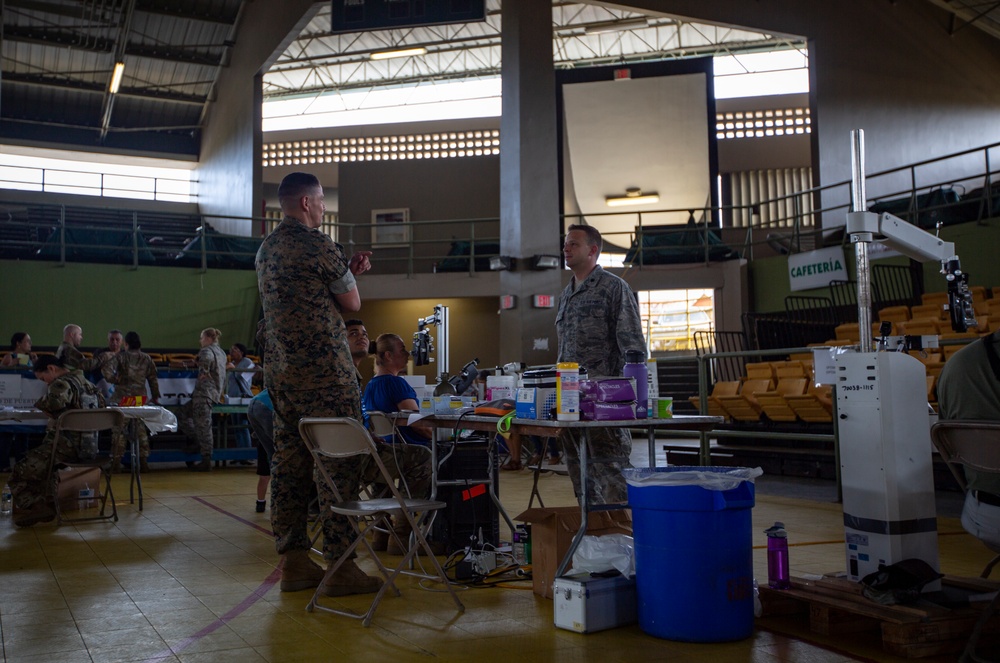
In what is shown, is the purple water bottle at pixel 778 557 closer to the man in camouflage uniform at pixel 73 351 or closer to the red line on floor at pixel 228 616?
the red line on floor at pixel 228 616

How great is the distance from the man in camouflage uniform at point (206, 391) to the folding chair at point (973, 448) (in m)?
9.17

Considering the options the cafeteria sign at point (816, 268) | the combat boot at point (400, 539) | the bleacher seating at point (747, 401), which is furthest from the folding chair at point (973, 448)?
the cafeteria sign at point (816, 268)

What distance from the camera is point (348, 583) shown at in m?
4.02

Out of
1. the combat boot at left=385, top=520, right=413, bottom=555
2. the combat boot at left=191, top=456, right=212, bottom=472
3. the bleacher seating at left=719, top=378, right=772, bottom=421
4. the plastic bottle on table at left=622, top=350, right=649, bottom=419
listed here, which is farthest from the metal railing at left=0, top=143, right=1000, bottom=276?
the plastic bottle on table at left=622, top=350, right=649, bottom=419

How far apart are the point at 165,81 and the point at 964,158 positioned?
18.1 meters

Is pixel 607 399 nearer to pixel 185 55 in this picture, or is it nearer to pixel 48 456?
pixel 48 456

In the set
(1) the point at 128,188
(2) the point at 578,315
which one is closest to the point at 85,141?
(1) the point at 128,188

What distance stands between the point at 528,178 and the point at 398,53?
7931 millimetres

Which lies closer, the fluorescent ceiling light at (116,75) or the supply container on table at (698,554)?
the supply container on table at (698,554)

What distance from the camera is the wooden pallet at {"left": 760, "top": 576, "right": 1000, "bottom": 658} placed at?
2.94 metres

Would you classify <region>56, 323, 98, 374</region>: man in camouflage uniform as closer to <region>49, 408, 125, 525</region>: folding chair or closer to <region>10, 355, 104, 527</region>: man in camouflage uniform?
<region>10, 355, 104, 527</region>: man in camouflage uniform

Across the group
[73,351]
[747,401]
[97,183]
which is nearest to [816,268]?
[747,401]

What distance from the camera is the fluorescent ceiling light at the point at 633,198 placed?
17.7m

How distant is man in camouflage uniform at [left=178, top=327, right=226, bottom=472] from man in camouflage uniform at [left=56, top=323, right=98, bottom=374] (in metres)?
1.32
